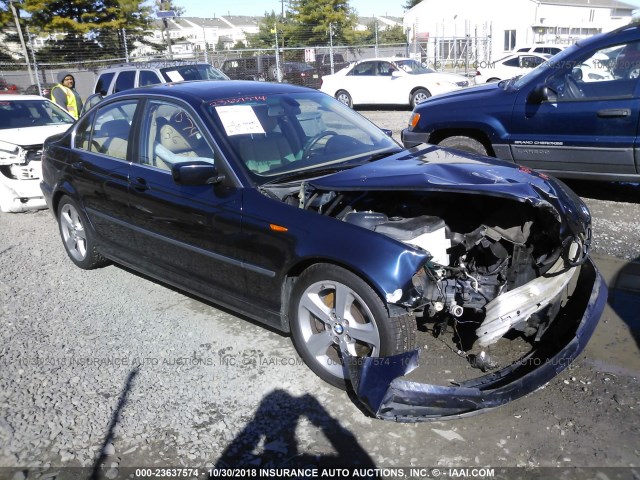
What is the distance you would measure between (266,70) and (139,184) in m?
19.4

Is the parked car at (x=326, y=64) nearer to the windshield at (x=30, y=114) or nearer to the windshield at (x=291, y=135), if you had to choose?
the windshield at (x=30, y=114)

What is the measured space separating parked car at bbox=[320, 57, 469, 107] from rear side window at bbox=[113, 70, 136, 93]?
24.3ft

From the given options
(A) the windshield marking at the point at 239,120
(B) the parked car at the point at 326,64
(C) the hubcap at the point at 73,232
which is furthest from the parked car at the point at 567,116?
(B) the parked car at the point at 326,64

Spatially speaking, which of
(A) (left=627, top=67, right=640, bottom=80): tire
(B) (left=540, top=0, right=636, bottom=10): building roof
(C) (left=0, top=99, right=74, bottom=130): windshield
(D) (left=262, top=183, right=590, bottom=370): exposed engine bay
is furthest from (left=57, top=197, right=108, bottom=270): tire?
(B) (left=540, top=0, right=636, bottom=10): building roof

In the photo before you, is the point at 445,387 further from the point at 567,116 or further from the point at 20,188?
the point at 20,188

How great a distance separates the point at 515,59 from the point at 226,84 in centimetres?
1759

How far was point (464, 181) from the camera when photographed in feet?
10.5

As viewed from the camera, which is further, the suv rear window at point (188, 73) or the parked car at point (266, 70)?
the parked car at point (266, 70)

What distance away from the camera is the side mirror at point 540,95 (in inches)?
240

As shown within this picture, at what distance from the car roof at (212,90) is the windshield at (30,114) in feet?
15.3

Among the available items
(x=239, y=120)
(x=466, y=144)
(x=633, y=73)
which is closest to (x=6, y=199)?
(x=239, y=120)

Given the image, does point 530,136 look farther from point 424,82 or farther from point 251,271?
point 424,82

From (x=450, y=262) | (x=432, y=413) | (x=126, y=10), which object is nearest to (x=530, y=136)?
(x=450, y=262)

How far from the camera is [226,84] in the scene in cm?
446
